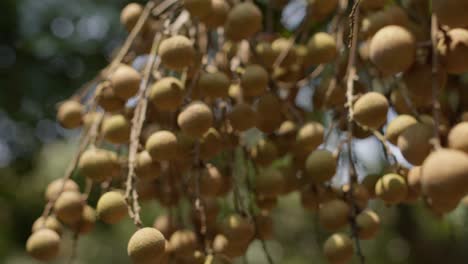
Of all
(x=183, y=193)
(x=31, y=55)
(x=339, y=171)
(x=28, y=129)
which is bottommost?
(x=339, y=171)

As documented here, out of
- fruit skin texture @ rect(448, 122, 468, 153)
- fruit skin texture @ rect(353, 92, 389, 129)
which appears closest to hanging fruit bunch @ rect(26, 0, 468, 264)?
fruit skin texture @ rect(353, 92, 389, 129)

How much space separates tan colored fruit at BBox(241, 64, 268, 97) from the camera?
0.70 meters

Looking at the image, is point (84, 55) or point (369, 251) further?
point (369, 251)

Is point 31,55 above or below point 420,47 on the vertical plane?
above

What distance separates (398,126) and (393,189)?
0.28 ft

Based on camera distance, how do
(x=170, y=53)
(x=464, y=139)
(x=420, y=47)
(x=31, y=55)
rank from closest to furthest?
(x=464, y=139)
(x=420, y=47)
(x=170, y=53)
(x=31, y=55)

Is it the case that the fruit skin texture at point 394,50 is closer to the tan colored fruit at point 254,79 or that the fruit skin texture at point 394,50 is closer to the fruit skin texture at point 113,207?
the tan colored fruit at point 254,79

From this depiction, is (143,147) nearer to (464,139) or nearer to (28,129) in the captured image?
(464,139)

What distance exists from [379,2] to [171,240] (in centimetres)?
36

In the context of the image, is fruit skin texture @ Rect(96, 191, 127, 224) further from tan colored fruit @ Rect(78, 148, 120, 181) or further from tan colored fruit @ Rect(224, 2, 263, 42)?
tan colored fruit @ Rect(224, 2, 263, 42)

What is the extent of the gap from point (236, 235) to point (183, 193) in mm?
153

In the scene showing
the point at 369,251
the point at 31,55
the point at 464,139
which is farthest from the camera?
the point at 369,251

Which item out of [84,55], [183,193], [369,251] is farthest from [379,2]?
[369,251]

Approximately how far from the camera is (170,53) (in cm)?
66
